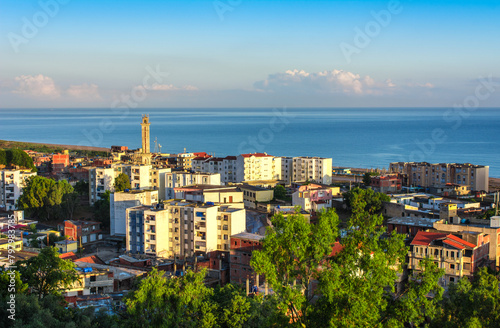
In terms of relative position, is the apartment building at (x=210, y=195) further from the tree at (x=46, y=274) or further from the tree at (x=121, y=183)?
the tree at (x=46, y=274)

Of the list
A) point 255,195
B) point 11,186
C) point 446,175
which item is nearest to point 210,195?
point 255,195

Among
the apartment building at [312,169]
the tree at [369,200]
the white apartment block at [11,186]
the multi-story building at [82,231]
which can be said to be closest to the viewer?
the multi-story building at [82,231]

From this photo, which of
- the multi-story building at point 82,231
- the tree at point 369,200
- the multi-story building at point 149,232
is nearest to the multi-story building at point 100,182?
the multi-story building at point 82,231

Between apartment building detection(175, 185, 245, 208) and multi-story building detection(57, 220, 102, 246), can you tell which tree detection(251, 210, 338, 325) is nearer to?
apartment building detection(175, 185, 245, 208)

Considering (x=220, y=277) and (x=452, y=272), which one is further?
(x=220, y=277)

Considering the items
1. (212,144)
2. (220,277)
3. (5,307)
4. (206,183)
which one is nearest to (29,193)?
(206,183)

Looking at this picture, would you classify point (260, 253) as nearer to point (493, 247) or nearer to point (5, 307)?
point (5, 307)

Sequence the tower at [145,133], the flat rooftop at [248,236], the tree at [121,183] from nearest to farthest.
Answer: the flat rooftop at [248,236], the tree at [121,183], the tower at [145,133]
